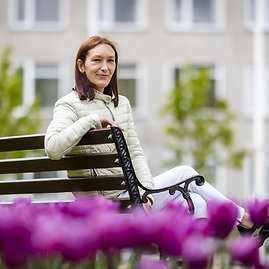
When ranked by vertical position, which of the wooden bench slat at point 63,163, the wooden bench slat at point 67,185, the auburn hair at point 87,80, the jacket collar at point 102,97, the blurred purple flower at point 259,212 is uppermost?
the auburn hair at point 87,80

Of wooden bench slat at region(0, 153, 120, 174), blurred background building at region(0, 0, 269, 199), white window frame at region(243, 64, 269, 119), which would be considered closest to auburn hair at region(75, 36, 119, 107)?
wooden bench slat at region(0, 153, 120, 174)

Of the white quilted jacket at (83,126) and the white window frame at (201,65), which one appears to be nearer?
the white quilted jacket at (83,126)

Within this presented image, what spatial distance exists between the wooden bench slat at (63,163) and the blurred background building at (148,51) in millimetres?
20769

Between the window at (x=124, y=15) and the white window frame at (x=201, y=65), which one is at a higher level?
the window at (x=124, y=15)

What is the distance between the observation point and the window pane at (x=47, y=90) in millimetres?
24766

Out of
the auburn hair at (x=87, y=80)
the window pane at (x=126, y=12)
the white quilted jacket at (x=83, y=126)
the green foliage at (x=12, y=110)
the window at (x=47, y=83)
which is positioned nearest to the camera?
the white quilted jacket at (x=83, y=126)

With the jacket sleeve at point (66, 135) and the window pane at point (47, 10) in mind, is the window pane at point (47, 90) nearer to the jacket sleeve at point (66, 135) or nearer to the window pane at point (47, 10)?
the window pane at point (47, 10)

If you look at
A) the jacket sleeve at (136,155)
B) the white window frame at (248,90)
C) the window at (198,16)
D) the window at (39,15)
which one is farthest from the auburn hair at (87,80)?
the window at (198,16)

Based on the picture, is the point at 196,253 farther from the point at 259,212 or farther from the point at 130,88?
the point at 130,88

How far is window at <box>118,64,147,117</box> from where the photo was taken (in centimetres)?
2450

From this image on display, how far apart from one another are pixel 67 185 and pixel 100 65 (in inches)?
28.2

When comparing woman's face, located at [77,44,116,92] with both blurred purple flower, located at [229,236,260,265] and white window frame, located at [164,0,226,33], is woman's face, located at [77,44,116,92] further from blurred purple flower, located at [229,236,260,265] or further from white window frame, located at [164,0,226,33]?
white window frame, located at [164,0,226,33]

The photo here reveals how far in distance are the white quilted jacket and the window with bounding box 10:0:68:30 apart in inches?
833

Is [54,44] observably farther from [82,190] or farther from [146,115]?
[82,190]
